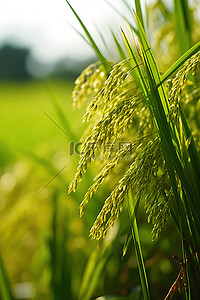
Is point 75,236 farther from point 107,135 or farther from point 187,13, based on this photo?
point 107,135

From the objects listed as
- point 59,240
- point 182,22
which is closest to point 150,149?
point 182,22

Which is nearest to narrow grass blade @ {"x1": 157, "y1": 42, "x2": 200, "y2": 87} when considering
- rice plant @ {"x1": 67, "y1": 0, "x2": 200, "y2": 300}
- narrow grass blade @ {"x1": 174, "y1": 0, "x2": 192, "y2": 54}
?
rice plant @ {"x1": 67, "y1": 0, "x2": 200, "y2": 300}

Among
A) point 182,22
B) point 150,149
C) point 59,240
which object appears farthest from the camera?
point 59,240

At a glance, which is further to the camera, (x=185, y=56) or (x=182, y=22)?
(x=182, y=22)

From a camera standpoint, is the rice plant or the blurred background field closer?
the rice plant

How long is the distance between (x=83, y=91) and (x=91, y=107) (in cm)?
29

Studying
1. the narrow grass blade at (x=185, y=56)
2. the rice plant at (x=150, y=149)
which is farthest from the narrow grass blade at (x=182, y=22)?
the narrow grass blade at (x=185, y=56)

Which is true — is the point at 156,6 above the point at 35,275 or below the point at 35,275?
above

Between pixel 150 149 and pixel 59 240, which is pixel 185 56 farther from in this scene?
pixel 59 240

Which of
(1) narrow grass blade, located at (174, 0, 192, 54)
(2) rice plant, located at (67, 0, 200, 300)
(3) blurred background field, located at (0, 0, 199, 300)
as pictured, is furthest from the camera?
(3) blurred background field, located at (0, 0, 199, 300)

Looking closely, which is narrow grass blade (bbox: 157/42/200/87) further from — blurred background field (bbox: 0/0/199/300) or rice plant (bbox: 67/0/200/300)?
blurred background field (bbox: 0/0/199/300)

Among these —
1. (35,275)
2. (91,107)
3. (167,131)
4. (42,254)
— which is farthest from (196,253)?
(35,275)

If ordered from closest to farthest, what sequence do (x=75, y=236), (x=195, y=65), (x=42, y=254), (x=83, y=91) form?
(x=195, y=65) < (x=83, y=91) < (x=42, y=254) < (x=75, y=236)

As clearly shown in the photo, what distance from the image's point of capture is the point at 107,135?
3.04ft
